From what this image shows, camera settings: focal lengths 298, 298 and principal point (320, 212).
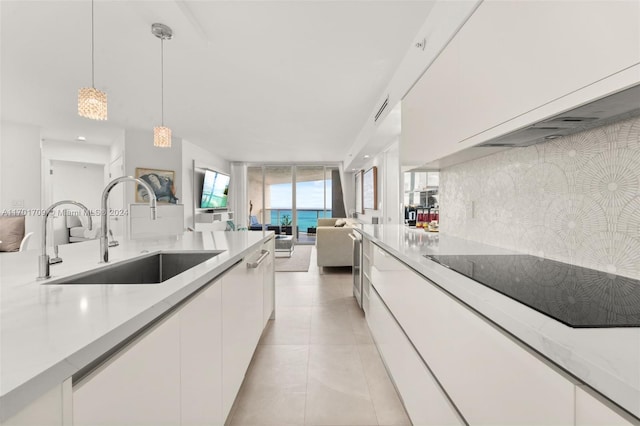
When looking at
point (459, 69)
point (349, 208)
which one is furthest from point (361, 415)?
point (349, 208)

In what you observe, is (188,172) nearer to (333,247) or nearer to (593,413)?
(333,247)

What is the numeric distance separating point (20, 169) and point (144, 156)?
1.87 m

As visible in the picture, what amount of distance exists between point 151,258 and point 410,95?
200 centimetres

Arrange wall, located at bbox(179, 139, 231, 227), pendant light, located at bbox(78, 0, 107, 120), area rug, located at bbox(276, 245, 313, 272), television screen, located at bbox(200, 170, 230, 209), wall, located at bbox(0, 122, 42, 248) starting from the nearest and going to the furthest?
1. pendant light, located at bbox(78, 0, 107, 120)
2. wall, located at bbox(0, 122, 42, 248)
3. area rug, located at bbox(276, 245, 313, 272)
4. wall, located at bbox(179, 139, 231, 227)
5. television screen, located at bbox(200, 170, 230, 209)

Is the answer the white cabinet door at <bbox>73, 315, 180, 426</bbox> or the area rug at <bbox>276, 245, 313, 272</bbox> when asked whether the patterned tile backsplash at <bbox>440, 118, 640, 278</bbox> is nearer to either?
the white cabinet door at <bbox>73, 315, 180, 426</bbox>

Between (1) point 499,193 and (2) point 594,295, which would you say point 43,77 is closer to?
(1) point 499,193

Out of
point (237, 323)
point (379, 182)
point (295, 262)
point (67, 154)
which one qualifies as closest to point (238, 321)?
point (237, 323)

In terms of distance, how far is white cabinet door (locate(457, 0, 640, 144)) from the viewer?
0.69 m

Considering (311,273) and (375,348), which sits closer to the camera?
(375,348)

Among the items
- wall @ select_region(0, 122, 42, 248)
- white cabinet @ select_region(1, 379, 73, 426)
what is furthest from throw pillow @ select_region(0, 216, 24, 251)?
white cabinet @ select_region(1, 379, 73, 426)

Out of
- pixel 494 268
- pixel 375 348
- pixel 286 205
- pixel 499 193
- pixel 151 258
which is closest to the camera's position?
pixel 494 268

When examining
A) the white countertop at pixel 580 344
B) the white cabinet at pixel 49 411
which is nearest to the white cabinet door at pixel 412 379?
the white countertop at pixel 580 344

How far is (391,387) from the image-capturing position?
71.6 inches

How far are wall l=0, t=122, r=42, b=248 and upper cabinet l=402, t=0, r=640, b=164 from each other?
20.7 ft
